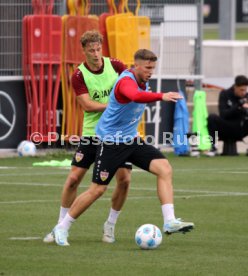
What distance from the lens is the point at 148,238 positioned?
10.9m

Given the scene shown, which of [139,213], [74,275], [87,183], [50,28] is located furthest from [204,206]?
[50,28]

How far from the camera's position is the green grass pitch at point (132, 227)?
9797 millimetres

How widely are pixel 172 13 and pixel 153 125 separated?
2611mm

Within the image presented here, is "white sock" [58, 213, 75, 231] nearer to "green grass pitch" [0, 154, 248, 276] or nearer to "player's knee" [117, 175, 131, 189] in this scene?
"green grass pitch" [0, 154, 248, 276]

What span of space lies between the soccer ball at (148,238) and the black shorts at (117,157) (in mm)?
648

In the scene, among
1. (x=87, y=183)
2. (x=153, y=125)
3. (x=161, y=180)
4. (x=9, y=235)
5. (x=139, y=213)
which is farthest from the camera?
(x=153, y=125)

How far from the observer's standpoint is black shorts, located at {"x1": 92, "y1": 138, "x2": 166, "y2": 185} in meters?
11.3

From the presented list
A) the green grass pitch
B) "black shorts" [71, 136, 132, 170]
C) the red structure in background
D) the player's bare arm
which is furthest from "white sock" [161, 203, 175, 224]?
the red structure in background

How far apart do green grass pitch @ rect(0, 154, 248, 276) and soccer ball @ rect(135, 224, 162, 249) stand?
7 centimetres

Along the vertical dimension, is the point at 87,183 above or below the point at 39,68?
below

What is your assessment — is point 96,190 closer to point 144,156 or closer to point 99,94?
point 144,156

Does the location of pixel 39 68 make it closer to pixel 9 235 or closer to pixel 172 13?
pixel 172 13

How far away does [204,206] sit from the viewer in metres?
14.7

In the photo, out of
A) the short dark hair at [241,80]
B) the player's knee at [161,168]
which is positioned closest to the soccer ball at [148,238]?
the player's knee at [161,168]
